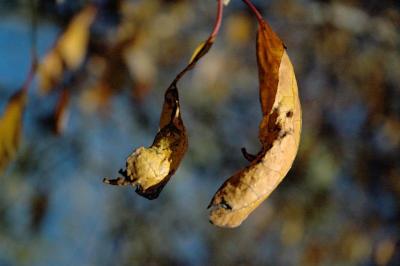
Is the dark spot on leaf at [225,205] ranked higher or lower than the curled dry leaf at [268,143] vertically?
lower

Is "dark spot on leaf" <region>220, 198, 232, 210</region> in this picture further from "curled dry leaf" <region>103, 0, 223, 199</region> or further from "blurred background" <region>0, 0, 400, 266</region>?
"blurred background" <region>0, 0, 400, 266</region>

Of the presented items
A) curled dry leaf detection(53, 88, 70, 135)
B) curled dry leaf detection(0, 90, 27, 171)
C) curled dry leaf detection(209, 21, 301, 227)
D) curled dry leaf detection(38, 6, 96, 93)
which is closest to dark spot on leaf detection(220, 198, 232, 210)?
curled dry leaf detection(209, 21, 301, 227)

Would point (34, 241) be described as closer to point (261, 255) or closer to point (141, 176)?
point (261, 255)

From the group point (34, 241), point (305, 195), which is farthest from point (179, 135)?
point (34, 241)

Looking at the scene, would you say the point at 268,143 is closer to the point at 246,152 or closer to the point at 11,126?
the point at 246,152

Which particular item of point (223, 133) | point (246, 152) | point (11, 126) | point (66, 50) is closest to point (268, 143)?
point (246, 152)

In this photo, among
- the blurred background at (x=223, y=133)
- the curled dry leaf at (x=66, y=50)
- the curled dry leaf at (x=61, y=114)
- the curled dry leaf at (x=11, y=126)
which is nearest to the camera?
the curled dry leaf at (x=11, y=126)

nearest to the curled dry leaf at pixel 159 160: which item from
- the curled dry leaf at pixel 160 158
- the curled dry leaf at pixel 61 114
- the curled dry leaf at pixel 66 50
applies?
the curled dry leaf at pixel 160 158

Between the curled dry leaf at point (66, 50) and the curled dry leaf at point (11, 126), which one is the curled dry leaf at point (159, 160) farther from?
the curled dry leaf at point (66, 50)
